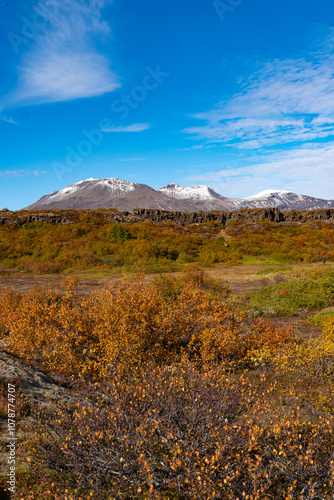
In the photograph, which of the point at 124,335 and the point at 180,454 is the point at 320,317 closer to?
the point at 124,335

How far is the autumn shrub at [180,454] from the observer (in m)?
2.92

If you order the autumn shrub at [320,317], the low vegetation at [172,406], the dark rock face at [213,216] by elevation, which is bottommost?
the autumn shrub at [320,317]

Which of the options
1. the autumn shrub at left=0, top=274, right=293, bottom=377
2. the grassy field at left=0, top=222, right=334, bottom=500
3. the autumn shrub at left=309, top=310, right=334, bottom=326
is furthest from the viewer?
the autumn shrub at left=309, top=310, right=334, bottom=326

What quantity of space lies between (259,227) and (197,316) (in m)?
41.5

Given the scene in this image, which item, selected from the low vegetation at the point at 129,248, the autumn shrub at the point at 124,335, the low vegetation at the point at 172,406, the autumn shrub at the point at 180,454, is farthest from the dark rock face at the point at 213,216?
the autumn shrub at the point at 180,454

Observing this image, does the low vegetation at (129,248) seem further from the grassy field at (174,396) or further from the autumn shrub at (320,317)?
the autumn shrub at (320,317)

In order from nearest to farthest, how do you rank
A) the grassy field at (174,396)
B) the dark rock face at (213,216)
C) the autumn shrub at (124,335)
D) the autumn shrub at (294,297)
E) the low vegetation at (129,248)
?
the grassy field at (174,396) < the autumn shrub at (124,335) < the autumn shrub at (294,297) < the low vegetation at (129,248) < the dark rock face at (213,216)

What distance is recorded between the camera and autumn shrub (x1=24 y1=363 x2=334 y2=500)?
2.92 meters

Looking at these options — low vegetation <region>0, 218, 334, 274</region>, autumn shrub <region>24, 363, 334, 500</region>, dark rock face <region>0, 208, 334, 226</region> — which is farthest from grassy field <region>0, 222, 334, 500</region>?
dark rock face <region>0, 208, 334, 226</region>

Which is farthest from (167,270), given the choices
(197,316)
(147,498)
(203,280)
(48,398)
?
(147,498)

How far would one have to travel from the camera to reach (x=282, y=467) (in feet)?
9.91

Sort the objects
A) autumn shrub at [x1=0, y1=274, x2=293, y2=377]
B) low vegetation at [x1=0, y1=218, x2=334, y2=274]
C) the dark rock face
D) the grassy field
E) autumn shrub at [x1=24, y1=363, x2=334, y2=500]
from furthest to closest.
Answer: the dark rock face
low vegetation at [x1=0, y1=218, x2=334, y2=274]
autumn shrub at [x1=0, y1=274, x2=293, y2=377]
the grassy field
autumn shrub at [x1=24, y1=363, x2=334, y2=500]

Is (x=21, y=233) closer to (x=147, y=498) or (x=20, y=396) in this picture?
(x=20, y=396)

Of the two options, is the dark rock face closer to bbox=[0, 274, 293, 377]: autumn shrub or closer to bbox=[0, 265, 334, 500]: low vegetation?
bbox=[0, 265, 334, 500]: low vegetation
